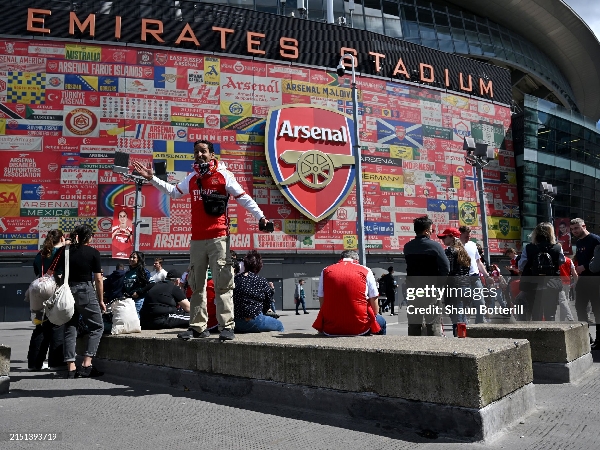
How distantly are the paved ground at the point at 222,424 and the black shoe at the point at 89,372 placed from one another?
79cm

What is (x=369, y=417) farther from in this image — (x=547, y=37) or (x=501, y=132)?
(x=547, y=37)

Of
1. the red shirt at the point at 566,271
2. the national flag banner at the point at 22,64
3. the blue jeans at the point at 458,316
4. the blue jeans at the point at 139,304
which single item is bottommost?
the blue jeans at the point at 458,316

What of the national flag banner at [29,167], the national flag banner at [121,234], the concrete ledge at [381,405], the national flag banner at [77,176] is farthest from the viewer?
the national flag banner at [77,176]

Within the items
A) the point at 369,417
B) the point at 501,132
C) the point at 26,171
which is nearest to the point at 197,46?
the point at 26,171

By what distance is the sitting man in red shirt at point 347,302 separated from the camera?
13.8 feet

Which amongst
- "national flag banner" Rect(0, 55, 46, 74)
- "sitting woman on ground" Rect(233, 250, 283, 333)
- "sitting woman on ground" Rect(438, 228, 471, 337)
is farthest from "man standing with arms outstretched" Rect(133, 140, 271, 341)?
"national flag banner" Rect(0, 55, 46, 74)

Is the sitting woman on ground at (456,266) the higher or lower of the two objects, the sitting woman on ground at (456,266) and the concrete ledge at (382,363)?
the higher

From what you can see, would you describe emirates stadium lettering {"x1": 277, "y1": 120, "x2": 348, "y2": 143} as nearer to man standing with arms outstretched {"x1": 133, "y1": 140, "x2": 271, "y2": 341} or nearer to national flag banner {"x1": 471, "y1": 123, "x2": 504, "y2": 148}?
national flag banner {"x1": 471, "y1": 123, "x2": 504, "y2": 148}

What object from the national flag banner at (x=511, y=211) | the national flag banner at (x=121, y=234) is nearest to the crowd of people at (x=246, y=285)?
the national flag banner at (x=121, y=234)

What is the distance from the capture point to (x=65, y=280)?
5.35 metres

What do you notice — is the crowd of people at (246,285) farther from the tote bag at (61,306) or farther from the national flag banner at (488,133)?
the national flag banner at (488,133)

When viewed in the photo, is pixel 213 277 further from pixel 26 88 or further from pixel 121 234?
pixel 26 88

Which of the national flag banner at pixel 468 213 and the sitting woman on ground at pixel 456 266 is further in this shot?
the national flag banner at pixel 468 213

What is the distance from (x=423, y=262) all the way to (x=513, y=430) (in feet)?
7.96
